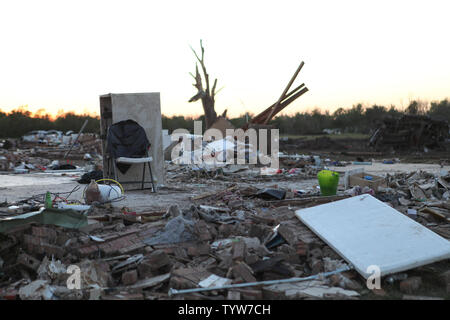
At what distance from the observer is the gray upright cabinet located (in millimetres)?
8047

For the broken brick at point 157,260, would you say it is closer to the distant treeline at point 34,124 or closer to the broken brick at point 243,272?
the broken brick at point 243,272

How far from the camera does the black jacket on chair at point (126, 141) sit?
24.5 feet

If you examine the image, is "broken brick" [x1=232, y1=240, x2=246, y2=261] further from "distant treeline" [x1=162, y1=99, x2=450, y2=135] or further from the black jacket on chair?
"distant treeline" [x1=162, y1=99, x2=450, y2=135]

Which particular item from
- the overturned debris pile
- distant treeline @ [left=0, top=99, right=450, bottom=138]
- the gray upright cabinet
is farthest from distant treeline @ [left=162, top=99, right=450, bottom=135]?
the gray upright cabinet

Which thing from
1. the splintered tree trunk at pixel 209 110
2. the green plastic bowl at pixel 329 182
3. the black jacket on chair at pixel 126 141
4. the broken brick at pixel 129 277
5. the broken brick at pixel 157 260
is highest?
the splintered tree trunk at pixel 209 110

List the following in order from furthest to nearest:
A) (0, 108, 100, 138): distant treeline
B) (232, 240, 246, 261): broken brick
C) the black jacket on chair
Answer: (0, 108, 100, 138): distant treeline < the black jacket on chair < (232, 240, 246, 261): broken brick

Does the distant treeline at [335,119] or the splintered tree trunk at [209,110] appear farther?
the distant treeline at [335,119]

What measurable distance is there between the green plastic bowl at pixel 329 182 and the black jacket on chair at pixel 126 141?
333cm

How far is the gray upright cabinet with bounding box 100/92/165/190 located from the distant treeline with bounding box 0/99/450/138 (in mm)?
19911

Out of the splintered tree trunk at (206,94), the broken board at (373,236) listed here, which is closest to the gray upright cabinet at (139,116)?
the broken board at (373,236)

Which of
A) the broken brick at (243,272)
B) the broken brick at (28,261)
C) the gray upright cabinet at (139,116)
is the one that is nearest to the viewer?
the broken brick at (243,272)
